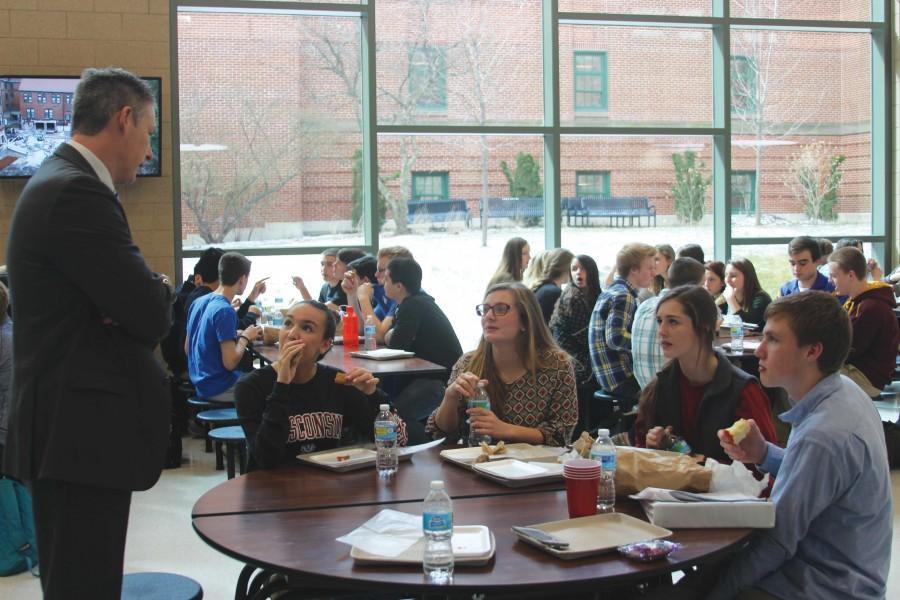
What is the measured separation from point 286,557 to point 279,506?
0.42 m

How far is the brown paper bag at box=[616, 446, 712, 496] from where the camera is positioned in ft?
7.95

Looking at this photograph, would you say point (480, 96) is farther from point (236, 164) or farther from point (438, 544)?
point (438, 544)

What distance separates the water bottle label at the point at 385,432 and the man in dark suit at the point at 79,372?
0.84 metres

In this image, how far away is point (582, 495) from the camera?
2.29 meters

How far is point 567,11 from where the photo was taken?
28.0 feet

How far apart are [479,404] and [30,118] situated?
17.8ft

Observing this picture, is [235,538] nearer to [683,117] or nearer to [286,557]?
[286,557]

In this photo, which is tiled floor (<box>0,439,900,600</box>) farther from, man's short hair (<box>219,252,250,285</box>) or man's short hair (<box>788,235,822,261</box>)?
man's short hair (<box>788,235,822,261</box>)

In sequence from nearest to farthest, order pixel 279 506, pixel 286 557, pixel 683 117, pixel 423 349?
pixel 286 557
pixel 279 506
pixel 423 349
pixel 683 117

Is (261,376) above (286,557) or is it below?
above

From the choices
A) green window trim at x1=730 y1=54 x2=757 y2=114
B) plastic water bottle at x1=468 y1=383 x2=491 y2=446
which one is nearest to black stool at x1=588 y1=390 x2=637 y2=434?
plastic water bottle at x1=468 y1=383 x2=491 y2=446

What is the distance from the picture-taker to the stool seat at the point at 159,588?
2.79 m

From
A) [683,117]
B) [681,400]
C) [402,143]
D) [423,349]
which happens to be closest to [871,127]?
[683,117]

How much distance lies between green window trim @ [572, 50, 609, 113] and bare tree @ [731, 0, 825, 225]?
1326mm
